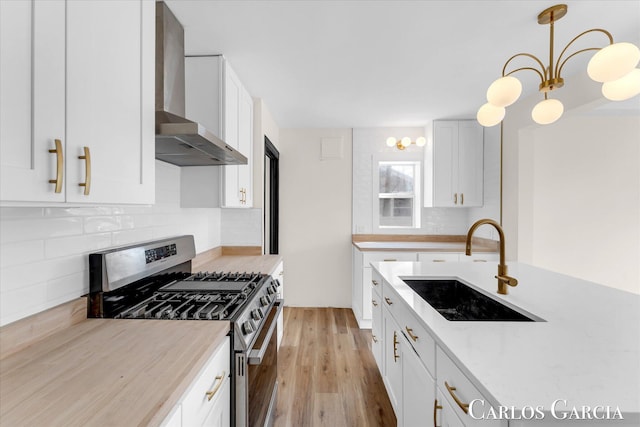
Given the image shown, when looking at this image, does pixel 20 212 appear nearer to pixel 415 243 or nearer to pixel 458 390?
pixel 458 390

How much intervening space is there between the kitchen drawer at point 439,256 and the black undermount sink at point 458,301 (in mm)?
1489

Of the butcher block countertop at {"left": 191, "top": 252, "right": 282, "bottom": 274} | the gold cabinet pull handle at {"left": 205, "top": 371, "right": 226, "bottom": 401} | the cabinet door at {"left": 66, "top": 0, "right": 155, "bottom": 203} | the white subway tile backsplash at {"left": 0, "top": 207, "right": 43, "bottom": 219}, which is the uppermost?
the cabinet door at {"left": 66, "top": 0, "right": 155, "bottom": 203}

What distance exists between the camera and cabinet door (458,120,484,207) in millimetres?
3639

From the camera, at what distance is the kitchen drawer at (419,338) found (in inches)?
44.2

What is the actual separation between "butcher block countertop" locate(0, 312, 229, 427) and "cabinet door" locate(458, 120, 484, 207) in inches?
132

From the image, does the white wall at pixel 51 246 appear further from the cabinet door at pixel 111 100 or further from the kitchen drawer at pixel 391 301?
the kitchen drawer at pixel 391 301

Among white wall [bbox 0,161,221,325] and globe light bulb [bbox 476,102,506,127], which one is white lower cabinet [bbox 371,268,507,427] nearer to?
globe light bulb [bbox 476,102,506,127]

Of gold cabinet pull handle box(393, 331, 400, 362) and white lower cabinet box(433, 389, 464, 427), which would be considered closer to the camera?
white lower cabinet box(433, 389, 464, 427)

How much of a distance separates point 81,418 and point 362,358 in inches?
94.3

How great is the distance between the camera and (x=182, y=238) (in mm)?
1964

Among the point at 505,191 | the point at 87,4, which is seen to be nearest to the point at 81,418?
the point at 87,4

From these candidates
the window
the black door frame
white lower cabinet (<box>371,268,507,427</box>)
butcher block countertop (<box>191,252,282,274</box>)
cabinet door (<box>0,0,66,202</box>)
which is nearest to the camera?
cabinet door (<box>0,0,66,202</box>)

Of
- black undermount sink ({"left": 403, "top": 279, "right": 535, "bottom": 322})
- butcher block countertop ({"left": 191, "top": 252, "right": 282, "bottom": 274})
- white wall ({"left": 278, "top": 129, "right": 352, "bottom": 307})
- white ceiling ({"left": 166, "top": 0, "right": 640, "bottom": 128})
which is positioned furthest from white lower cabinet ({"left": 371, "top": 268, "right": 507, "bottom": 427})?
white wall ({"left": 278, "top": 129, "right": 352, "bottom": 307})

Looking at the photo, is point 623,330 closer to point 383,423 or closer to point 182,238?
point 383,423
